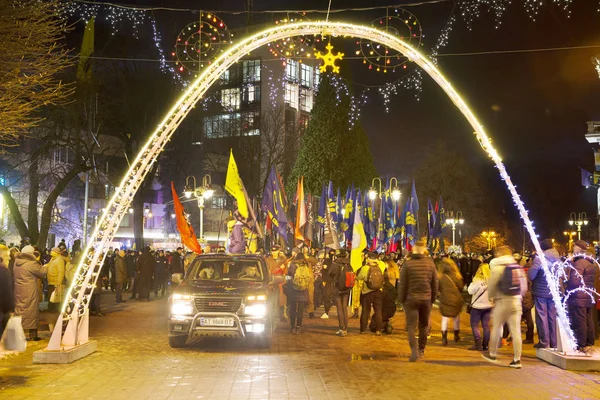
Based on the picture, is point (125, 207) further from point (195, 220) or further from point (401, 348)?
point (195, 220)

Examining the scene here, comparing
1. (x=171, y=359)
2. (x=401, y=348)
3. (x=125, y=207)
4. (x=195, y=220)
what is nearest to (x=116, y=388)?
(x=171, y=359)

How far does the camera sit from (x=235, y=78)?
75.1 m

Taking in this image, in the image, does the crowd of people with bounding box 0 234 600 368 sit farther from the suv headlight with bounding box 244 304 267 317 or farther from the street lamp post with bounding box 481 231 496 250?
the street lamp post with bounding box 481 231 496 250

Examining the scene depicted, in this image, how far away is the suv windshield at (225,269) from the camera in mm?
13836

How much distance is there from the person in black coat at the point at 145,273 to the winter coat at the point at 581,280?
679 inches

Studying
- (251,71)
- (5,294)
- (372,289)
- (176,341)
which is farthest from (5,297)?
(251,71)

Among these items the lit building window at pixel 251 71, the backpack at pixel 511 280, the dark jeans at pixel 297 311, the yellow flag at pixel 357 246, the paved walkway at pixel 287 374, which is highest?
the lit building window at pixel 251 71

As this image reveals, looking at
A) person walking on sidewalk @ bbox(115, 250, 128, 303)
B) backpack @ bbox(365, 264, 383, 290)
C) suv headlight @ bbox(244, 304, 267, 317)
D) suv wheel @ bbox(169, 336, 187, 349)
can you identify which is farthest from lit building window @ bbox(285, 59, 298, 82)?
suv headlight @ bbox(244, 304, 267, 317)

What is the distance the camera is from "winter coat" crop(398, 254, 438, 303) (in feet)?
37.6

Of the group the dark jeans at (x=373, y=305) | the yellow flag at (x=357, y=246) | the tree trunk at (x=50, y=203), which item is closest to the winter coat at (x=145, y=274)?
the tree trunk at (x=50, y=203)

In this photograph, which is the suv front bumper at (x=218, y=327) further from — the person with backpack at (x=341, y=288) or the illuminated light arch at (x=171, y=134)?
the person with backpack at (x=341, y=288)

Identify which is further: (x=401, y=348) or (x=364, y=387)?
(x=401, y=348)

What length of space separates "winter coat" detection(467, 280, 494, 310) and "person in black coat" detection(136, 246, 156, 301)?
15.3 meters

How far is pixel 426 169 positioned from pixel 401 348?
64574mm
